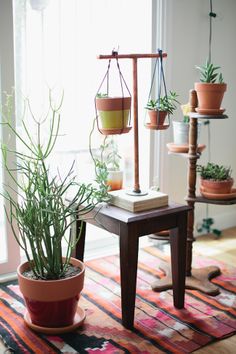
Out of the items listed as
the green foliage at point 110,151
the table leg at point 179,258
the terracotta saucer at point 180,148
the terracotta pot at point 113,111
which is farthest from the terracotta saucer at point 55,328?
the green foliage at point 110,151

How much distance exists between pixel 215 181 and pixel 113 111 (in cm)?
85

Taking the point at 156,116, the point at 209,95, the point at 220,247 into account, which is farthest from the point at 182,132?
the point at 220,247

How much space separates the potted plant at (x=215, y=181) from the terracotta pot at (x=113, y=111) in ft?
2.46

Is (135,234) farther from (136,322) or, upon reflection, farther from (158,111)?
(158,111)

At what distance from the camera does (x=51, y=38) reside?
305 centimetres

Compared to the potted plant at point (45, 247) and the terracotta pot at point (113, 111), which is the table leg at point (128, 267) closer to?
the potted plant at point (45, 247)

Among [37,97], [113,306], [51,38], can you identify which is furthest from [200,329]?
[51,38]

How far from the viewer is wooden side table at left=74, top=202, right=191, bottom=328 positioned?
2350mm

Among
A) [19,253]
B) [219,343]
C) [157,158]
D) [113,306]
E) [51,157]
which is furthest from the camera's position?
[157,158]

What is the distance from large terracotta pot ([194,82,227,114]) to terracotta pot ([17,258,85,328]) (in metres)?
1.09

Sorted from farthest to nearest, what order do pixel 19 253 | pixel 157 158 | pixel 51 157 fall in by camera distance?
1. pixel 157 158
2. pixel 51 157
3. pixel 19 253

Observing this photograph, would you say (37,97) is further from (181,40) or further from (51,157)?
(181,40)

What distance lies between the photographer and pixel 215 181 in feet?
9.55

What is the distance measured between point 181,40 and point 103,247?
151cm
